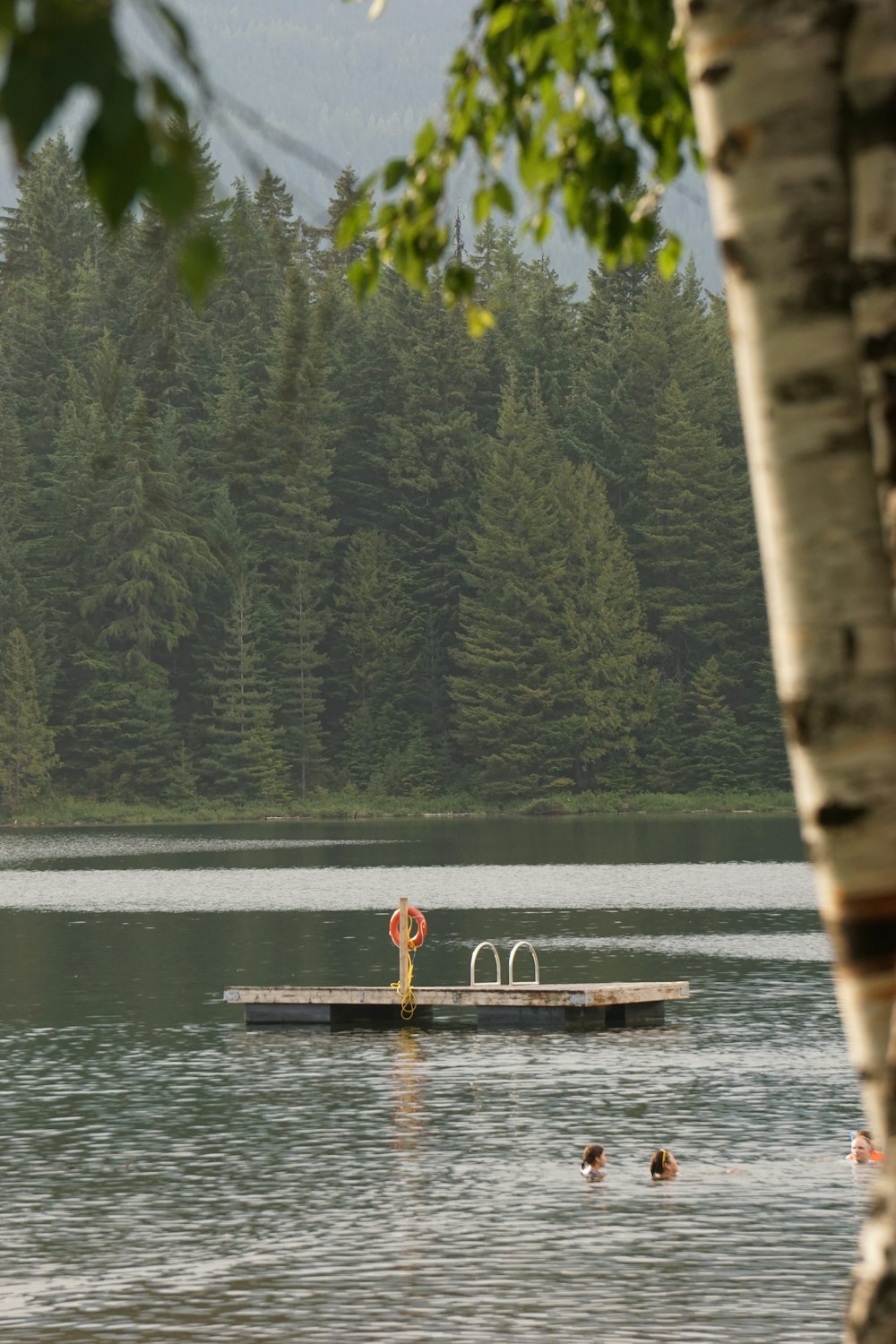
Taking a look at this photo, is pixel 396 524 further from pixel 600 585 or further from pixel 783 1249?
pixel 783 1249

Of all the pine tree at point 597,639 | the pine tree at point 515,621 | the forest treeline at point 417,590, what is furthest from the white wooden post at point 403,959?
the pine tree at point 597,639

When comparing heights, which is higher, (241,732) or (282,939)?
(241,732)

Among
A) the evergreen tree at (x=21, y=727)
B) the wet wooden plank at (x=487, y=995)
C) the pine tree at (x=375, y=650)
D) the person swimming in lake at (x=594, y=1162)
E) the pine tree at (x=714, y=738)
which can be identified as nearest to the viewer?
the person swimming in lake at (x=594, y=1162)

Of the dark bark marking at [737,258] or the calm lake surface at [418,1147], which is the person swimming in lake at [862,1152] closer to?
the calm lake surface at [418,1147]

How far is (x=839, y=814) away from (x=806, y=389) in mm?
697

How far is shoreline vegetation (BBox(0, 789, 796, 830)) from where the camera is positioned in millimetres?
109500

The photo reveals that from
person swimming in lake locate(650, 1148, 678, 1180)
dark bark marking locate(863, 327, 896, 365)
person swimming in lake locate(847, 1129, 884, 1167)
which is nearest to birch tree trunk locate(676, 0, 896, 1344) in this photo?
dark bark marking locate(863, 327, 896, 365)

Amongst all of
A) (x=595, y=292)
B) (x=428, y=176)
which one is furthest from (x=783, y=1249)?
(x=595, y=292)

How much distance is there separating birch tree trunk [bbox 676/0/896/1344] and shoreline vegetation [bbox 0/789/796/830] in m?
106

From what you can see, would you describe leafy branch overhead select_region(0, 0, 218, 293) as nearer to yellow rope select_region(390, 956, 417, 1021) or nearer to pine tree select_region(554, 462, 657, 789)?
yellow rope select_region(390, 956, 417, 1021)

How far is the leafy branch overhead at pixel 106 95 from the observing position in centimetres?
256

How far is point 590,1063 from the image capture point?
32031 millimetres

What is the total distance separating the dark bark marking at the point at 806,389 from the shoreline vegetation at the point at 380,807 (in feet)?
347

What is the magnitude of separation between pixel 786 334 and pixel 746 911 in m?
53.3
